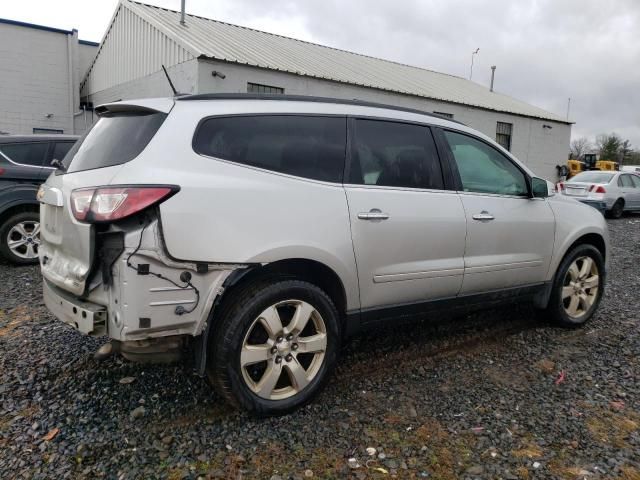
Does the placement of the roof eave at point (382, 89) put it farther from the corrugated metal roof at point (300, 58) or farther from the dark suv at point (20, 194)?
the dark suv at point (20, 194)

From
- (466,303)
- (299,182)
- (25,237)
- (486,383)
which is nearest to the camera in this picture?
(299,182)

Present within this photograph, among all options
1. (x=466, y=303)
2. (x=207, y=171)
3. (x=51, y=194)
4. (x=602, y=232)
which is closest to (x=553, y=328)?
(x=602, y=232)

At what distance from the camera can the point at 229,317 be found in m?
2.65

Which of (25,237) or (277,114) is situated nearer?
(277,114)

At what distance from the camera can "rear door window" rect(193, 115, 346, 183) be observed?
107 inches

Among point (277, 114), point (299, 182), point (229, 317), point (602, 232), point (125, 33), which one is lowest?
point (229, 317)

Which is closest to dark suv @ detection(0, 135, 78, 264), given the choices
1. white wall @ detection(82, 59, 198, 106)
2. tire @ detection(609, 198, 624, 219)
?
white wall @ detection(82, 59, 198, 106)

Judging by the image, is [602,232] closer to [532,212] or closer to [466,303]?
[532,212]

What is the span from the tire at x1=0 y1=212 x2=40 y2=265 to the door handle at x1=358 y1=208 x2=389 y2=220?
5.06 meters

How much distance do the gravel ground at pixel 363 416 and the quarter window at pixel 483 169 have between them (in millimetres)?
1255

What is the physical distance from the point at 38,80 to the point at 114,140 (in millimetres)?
18851

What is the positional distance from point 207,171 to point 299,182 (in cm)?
54

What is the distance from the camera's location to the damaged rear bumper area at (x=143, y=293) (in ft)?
7.86

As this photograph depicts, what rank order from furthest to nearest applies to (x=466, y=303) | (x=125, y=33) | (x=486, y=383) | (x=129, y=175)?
(x=125, y=33)
(x=466, y=303)
(x=486, y=383)
(x=129, y=175)
